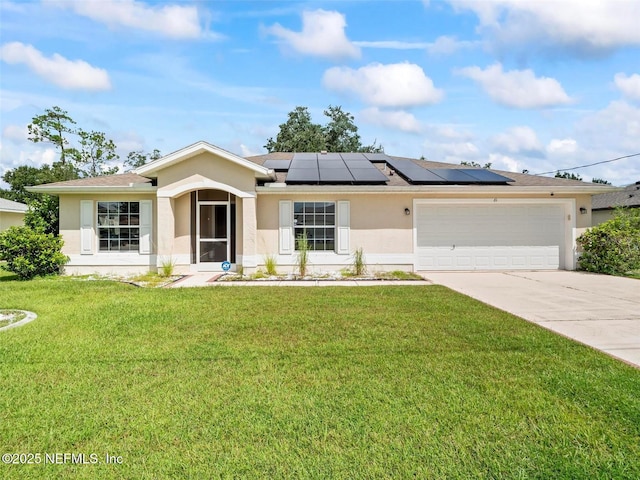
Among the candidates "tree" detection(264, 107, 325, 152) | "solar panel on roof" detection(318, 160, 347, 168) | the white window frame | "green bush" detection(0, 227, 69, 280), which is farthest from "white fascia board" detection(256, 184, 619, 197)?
"tree" detection(264, 107, 325, 152)

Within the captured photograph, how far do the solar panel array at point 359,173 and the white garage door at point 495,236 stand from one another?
997 millimetres

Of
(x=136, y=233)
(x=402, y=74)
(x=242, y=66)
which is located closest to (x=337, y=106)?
(x=402, y=74)

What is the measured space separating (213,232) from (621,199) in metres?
27.7

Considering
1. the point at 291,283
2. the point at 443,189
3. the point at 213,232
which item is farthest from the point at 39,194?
the point at 443,189

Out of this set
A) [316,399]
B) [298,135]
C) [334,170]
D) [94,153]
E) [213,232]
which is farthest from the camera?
[298,135]

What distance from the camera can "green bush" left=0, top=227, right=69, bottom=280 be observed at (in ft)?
36.4

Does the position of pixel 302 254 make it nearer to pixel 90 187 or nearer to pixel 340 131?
pixel 90 187

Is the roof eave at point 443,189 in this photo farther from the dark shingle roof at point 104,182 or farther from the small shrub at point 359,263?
the dark shingle roof at point 104,182

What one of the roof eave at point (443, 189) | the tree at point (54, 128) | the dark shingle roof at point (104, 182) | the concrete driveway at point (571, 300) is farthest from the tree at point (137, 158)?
the concrete driveway at point (571, 300)

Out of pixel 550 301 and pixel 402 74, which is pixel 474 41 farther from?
pixel 550 301

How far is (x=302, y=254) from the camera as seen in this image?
39.4 ft

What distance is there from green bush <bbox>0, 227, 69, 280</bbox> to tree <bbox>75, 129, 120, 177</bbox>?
23.6m

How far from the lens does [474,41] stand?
1290 cm

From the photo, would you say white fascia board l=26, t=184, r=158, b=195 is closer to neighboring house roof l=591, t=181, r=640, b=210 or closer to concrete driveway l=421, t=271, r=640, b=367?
concrete driveway l=421, t=271, r=640, b=367
